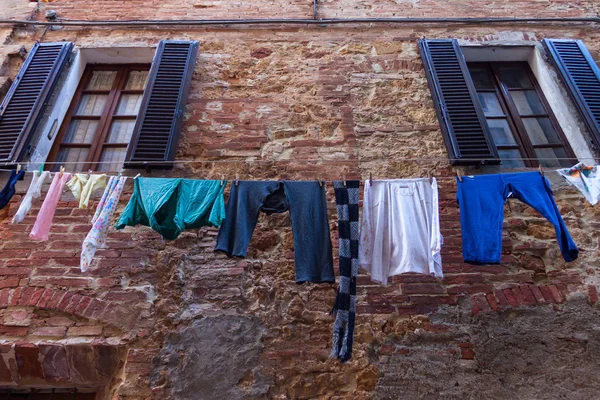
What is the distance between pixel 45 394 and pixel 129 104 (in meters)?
2.62

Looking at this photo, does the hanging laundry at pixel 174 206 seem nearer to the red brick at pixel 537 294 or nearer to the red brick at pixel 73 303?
the red brick at pixel 73 303

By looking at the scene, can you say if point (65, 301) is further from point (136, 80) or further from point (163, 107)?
point (136, 80)

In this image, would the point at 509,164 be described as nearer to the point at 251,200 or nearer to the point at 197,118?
the point at 251,200

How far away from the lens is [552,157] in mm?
4055

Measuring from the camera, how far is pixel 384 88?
441 centimetres

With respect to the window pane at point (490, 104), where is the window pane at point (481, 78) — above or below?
above

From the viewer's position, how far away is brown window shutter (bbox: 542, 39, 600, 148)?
398 centimetres

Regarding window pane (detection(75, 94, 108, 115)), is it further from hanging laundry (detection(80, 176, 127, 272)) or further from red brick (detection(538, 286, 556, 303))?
red brick (detection(538, 286, 556, 303))

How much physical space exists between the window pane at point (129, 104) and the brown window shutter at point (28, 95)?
1.96ft

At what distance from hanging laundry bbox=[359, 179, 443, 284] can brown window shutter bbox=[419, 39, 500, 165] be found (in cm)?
103

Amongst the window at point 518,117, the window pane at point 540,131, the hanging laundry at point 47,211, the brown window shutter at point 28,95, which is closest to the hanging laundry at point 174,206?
the hanging laundry at point 47,211

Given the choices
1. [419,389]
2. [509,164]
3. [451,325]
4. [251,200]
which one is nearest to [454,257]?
[451,325]

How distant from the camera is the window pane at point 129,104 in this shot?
4.41 metres

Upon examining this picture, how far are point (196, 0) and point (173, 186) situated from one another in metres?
3.28
